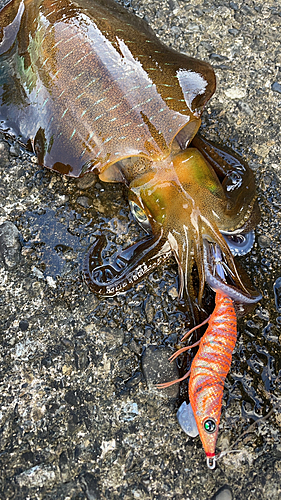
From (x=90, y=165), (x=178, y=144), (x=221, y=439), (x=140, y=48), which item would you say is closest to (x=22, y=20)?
(x=140, y=48)

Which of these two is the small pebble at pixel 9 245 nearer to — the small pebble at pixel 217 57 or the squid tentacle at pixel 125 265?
the squid tentacle at pixel 125 265

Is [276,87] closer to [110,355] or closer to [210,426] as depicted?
[110,355]

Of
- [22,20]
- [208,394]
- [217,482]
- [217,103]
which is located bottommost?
[217,482]

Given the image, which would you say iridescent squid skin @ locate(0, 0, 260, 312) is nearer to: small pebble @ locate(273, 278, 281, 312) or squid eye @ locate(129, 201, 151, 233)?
squid eye @ locate(129, 201, 151, 233)

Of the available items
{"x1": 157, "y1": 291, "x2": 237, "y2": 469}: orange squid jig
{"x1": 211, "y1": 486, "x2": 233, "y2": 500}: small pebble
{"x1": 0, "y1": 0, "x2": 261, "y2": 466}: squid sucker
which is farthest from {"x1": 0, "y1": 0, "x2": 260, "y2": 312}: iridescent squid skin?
{"x1": 211, "y1": 486, "x2": 233, "y2": 500}: small pebble

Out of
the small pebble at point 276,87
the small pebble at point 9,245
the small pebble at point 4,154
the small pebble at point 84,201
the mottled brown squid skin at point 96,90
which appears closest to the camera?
the mottled brown squid skin at point 96,90

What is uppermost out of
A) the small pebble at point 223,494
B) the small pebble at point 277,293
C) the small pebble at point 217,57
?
the small pebble at point 217,57

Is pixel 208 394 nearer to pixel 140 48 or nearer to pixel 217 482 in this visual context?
pixel 217 482

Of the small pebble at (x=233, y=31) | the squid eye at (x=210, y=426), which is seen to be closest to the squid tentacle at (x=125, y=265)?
the squid eye at (x=210, y=426)

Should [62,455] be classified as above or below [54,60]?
below
